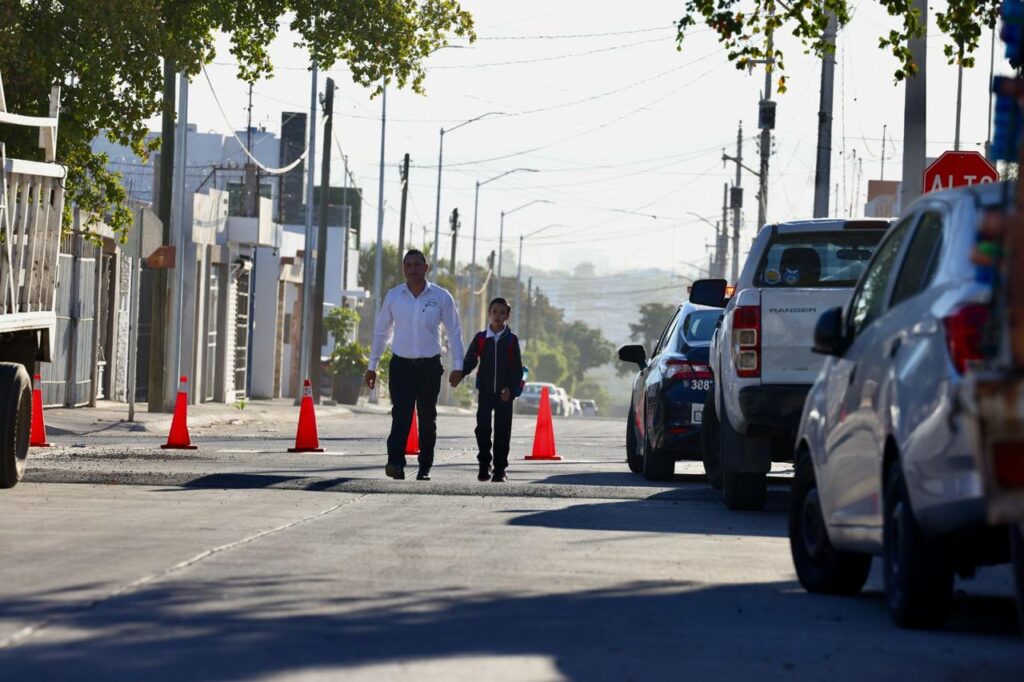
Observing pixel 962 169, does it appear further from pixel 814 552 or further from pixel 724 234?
pixel 724 234

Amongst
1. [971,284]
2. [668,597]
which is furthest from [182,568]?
[971,284]

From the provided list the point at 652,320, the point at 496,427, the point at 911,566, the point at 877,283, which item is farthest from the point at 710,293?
the point at 652,320

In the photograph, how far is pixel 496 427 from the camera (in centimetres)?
1720

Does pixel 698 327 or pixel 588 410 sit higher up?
pixel 698 327

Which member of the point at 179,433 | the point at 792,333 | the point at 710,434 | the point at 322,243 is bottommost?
the point at 179,433

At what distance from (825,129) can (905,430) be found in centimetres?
2425

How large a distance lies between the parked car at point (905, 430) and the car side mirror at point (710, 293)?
5131mm

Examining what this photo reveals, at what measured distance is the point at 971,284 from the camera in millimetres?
6914

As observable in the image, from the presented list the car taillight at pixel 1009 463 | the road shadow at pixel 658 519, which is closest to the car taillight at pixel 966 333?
the car taillight at pixel 1009 463

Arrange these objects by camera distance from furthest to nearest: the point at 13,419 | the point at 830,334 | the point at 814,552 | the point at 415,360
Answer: the point at 415,360 < the point at 13,419 < the point at 814,552 < the point at 830,334

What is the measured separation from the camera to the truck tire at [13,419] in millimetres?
14078

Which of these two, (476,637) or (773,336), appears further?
(773,336)

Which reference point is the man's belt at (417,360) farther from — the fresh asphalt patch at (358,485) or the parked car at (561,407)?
the parked car at (561,407)

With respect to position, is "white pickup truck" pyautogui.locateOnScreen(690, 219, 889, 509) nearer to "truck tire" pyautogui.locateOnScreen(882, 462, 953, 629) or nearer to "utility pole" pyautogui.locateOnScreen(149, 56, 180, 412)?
"truck tire" pyautogui.locateOnScreen(882, 462, 953, 629)
